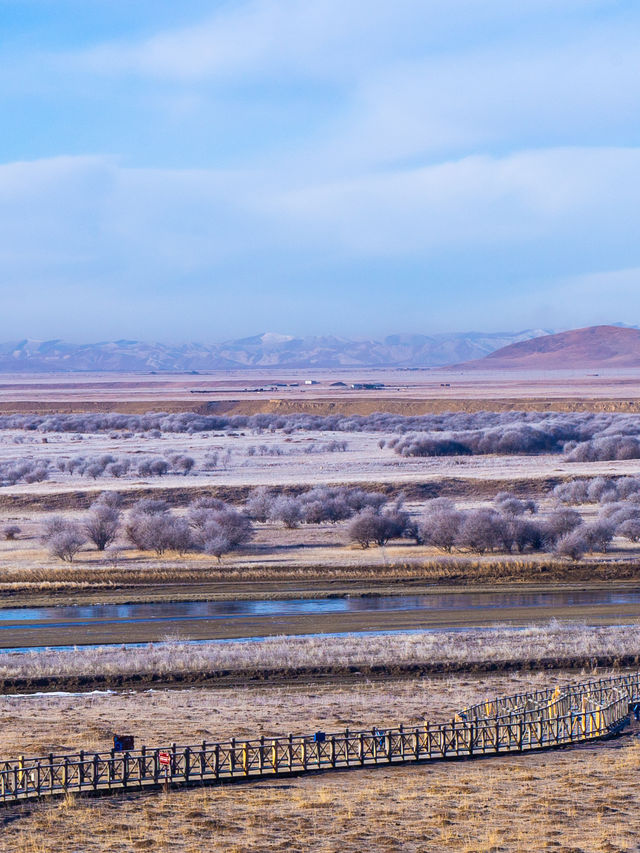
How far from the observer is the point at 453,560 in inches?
1837

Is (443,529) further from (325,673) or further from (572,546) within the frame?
(325,673)

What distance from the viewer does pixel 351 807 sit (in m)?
18.4

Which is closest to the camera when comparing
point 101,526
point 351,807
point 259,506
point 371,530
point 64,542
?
point 351,807

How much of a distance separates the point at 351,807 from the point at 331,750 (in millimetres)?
3139

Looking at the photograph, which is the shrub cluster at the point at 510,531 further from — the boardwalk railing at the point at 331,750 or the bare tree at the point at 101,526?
the boardwalk railing at the point at 331,750

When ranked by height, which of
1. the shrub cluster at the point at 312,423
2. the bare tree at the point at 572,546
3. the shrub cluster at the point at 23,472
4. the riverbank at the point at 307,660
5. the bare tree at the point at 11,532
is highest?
the shrub cluster at the point at 312,423

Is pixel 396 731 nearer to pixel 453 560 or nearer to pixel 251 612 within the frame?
pixel 251 612

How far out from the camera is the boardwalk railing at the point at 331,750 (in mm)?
19547

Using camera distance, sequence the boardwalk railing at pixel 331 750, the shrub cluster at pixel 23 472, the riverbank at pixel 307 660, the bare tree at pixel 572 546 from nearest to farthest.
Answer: the boardwalk railing at pixel 331 750 < the riverbank at pixel 307 660 < the bare tree at pixel 572 546 < the shrub cluster at pixel 23 472

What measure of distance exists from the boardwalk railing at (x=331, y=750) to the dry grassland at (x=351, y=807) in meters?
0.48

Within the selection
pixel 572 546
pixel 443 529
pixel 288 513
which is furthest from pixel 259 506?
pixel 572 546

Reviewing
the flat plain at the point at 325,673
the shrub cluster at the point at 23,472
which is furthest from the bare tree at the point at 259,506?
the shrub cluster at the point at 23,472

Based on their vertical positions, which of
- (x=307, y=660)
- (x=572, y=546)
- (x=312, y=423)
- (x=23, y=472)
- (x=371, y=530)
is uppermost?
(x=312, y=423)

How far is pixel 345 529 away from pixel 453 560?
806cm
